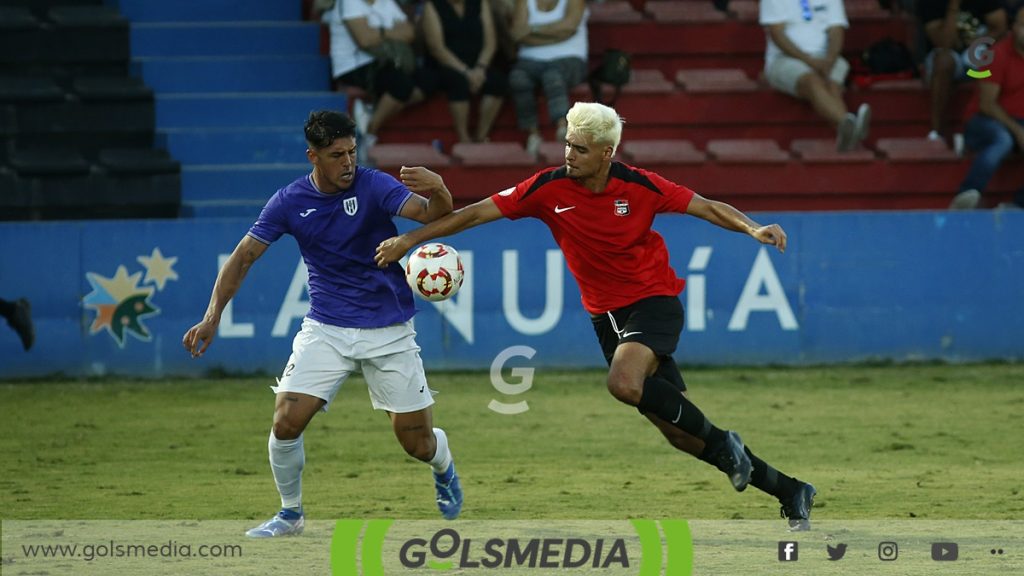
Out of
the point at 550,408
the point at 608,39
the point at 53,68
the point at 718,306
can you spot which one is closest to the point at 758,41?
the point at 608,39

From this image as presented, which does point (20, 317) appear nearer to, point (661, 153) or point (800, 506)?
point (661, 153)

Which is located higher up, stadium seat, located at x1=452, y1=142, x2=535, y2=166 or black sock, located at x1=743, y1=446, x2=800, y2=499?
black sock, located at x1=743, y1=446, x2=800, y2=499

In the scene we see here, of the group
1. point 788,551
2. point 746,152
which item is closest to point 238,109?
point 746,152

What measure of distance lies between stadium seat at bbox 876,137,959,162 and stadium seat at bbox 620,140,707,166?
202cm

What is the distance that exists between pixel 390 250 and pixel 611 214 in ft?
4.01

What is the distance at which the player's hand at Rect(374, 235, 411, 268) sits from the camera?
760cm

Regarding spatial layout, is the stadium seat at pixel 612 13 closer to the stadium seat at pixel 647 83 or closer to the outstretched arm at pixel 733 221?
the stadium seat at pixel 647 83

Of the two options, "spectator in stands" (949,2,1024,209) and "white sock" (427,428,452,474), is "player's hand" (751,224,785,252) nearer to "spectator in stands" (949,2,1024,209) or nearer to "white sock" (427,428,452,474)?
"white sock" (427,428,452,474)

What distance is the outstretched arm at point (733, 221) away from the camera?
7555mm

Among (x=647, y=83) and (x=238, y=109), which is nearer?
(x=238, y=109)

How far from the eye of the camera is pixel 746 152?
1648cm

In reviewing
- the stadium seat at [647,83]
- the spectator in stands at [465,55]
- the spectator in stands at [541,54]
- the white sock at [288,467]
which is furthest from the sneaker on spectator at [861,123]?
the white sock at [288,467]

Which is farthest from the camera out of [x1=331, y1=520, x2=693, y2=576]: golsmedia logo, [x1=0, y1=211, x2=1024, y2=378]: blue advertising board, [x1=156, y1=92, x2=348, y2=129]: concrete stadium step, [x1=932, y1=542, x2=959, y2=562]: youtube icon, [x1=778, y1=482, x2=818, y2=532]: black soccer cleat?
[x1=156, y1=92, x2=348, y2=129]: concrete stadium step

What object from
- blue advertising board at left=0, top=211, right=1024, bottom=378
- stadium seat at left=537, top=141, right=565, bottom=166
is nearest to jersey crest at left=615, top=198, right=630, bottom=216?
blue advertising board at left=0, top=211, right=1024, bottom=378
